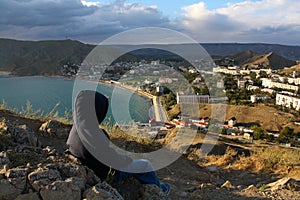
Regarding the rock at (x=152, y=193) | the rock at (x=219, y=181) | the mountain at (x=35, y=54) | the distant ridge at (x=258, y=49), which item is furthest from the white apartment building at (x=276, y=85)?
the rock at (x=152, y=193)

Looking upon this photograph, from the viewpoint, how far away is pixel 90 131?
7.61ft

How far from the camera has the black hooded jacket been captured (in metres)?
2.33

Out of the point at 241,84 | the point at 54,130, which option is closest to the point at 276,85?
the point at 241,84

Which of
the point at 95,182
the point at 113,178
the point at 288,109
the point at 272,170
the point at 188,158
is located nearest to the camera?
the point at 95,182

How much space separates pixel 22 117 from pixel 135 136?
7.31ft

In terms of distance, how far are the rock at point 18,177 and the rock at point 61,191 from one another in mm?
150

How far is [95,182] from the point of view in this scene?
2283 mm

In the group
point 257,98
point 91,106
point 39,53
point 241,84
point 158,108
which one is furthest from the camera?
point 39,53

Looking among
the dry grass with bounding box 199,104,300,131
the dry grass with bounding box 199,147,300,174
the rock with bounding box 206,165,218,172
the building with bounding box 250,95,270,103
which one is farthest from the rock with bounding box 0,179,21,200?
the building with bounding box 250,95,270,103

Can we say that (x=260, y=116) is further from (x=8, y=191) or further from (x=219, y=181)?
(x=8, y=191)

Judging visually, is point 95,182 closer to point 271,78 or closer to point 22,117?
point 22,117

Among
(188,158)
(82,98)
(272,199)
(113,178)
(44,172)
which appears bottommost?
(188,158)

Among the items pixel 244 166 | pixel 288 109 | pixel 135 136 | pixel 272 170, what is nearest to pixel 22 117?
pixel 135 136

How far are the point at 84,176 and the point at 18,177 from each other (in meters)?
0.43
